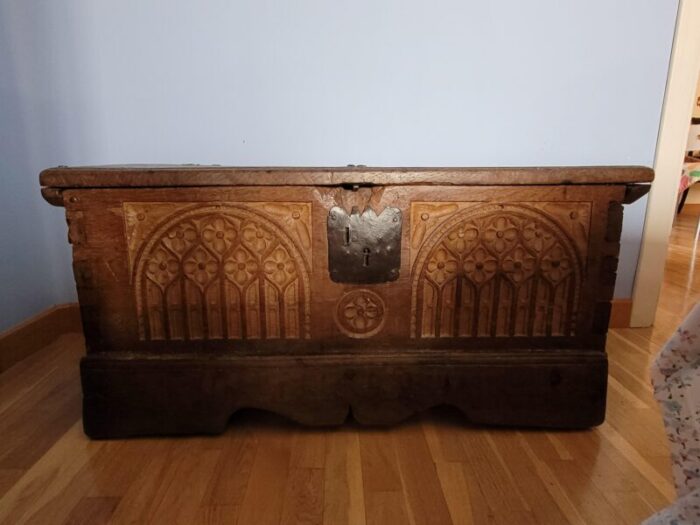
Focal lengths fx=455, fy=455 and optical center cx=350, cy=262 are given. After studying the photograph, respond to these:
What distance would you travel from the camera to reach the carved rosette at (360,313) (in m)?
1.02

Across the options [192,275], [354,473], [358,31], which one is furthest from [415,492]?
[358,31]

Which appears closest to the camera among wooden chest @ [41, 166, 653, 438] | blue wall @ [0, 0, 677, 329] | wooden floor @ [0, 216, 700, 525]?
wooden floor @ [0, 216, 700, 525]

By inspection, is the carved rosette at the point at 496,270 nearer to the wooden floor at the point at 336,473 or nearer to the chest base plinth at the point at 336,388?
the chest base plinth at the point at 336,388

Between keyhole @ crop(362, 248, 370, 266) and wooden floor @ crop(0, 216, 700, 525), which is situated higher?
keyhole @ crop(362, 248, 370, 266)

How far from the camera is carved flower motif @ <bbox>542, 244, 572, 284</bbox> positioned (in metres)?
1.01

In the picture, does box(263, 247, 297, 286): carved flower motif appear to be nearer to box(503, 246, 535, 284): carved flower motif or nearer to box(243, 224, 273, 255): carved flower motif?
box(243, 224, 273, 255): carved flower motif

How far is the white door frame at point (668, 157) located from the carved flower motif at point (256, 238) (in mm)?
1405

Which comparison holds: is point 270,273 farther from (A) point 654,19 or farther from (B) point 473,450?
(A) point 654,19

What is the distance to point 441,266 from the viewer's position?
1.02 meters

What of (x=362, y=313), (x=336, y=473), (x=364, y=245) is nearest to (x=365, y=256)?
(x=364, y=245)

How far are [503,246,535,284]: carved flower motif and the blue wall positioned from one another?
0.65 meters

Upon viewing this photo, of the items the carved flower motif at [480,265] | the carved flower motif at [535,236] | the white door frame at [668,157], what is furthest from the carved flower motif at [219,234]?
the white door frame at [668,157]

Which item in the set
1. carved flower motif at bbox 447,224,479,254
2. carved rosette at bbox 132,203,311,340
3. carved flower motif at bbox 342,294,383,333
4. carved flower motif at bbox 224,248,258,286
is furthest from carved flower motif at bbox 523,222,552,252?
carved flower motif at bbox 224,248,258,286

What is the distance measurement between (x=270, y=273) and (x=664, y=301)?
1906 mm
